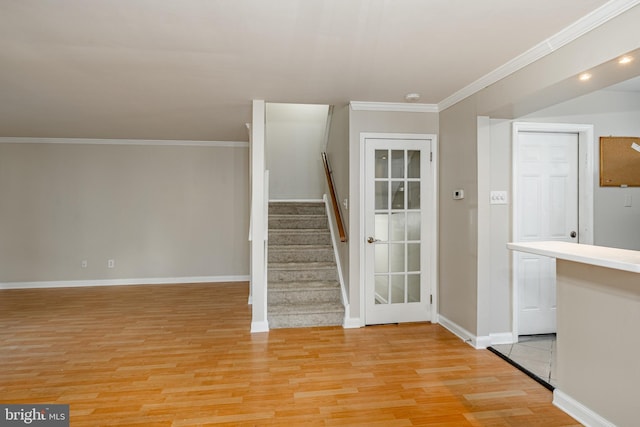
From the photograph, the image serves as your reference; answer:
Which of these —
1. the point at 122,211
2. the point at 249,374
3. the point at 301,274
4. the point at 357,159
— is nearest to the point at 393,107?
the point at 357,159

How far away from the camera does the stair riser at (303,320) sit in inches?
146

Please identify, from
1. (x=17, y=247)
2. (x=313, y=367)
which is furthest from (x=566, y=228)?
(x=17, y=247)

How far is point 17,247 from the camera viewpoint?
5586 mm

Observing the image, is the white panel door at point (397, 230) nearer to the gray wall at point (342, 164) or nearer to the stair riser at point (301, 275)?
the gray wall at point (342, 164)

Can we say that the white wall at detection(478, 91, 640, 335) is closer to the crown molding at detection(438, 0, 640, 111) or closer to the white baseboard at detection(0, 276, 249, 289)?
the crown molding at detection(438, 0, 640, 111)

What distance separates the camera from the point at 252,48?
2416 millimetres

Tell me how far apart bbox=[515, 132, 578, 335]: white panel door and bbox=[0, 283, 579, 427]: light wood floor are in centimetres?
77

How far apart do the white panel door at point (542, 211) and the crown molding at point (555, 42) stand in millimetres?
715

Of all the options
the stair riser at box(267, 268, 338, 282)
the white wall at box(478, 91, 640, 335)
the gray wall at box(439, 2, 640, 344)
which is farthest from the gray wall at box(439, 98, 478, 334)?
the stair riser at box(267, 268, 338, 282)

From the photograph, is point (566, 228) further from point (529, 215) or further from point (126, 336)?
point (126, 336)

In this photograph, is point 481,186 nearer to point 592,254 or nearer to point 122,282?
point 592,254

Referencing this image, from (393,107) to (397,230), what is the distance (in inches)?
52.6

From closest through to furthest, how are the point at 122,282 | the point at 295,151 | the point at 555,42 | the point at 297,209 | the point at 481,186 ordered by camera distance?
the point at 555,42 < the point at 481,186 < the point at 297,209 < the point at 122,282 < the point at 295,151

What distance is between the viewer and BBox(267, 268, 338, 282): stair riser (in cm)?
420
